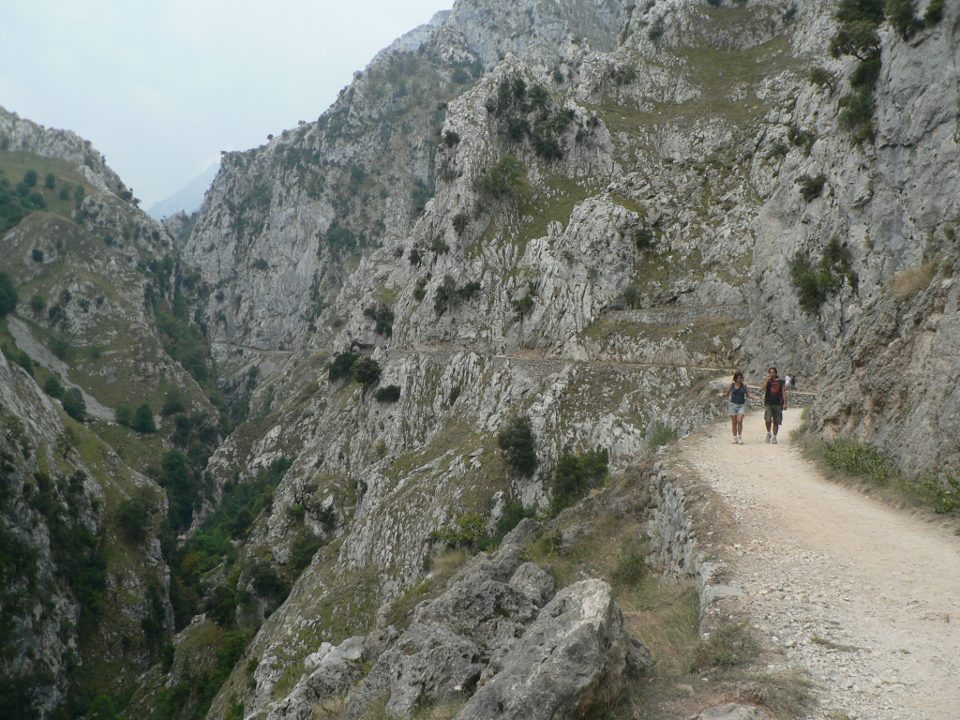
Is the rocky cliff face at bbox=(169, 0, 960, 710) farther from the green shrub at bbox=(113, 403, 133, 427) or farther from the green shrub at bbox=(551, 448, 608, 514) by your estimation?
the green shrub at bbox=(113, 403, 133, 427)

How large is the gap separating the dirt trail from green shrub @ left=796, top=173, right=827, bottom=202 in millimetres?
23465

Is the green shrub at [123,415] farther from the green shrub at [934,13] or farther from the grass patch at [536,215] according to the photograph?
the green shrub at [934,13]

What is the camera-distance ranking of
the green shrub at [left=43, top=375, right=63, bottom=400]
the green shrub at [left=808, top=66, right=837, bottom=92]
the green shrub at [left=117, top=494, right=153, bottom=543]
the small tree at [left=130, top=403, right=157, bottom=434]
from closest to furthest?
the green shrub at [left=808, top=66, right=837, bottom=92] < the green shrub at [left=117, top=494, right=153, bottom=543] < the green shrub at [left=43, top=375, right=63, bottom=400] < the small tree at [left=130, top=403, right=157, bottom=434]

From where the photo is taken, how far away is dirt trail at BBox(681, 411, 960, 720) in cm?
553

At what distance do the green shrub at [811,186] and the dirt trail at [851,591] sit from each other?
23.5 m

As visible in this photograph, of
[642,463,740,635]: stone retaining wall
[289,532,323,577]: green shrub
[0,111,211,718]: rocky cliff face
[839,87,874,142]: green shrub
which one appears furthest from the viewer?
[0,111,211,718]: rocky cliff face

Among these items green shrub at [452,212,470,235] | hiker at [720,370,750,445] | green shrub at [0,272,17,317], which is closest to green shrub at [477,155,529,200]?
green shrub at [452,212,470,235]

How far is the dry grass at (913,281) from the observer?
44.6ft

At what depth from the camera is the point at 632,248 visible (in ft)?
156

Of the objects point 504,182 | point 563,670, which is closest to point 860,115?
point 563,670

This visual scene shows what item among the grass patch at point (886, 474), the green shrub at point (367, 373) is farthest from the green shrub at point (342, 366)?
the grass patch at point (886, 474)

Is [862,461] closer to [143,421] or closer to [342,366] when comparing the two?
[342,366]

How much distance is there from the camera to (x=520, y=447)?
123 ft

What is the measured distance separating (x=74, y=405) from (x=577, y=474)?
326 ft
